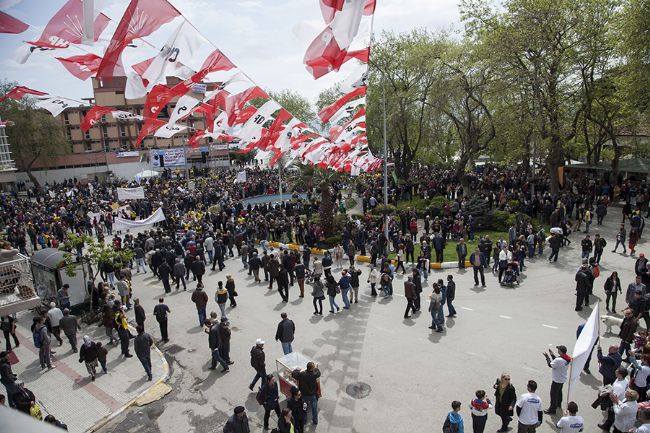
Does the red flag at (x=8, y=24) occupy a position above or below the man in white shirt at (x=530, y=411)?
above

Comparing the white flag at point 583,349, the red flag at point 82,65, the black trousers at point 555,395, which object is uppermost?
the red flag at point 82,65

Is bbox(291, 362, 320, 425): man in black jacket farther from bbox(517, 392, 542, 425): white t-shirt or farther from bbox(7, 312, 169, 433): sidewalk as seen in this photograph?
bbox(7, 312, 169, 433): sidewalk

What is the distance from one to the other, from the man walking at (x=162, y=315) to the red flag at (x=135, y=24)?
6.48m

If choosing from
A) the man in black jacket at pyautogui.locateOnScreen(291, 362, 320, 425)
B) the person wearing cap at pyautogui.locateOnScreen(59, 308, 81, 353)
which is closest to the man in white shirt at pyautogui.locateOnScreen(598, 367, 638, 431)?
the man in black jacket at pyautogui.locateOnScreen(291, 362, 320, 425)

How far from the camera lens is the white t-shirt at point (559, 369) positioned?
8.54 m

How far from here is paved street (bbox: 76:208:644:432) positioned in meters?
9.19

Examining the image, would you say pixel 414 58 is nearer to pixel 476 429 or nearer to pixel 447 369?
pixel 447 369

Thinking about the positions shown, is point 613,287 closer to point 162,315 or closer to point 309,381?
point 309,381

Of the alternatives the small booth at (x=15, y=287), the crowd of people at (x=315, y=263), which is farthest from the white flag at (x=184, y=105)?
the small booth at (x=15, y=287)

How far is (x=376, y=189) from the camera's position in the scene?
1364 inches

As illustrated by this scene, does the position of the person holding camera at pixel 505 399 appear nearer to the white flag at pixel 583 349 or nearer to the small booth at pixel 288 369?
the white flag at pixel 583 349

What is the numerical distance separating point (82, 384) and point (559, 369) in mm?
10873

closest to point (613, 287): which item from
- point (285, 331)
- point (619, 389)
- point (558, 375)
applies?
point (558, 375)

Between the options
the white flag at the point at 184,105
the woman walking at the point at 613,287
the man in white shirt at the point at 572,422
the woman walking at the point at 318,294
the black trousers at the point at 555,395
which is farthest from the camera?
the woman walking at the point at 318,294
